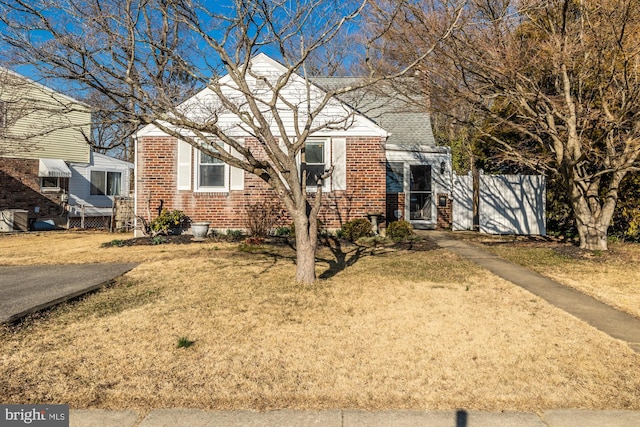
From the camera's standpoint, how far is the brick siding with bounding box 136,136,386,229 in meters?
13.5

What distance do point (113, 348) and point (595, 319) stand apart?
5628 millimetres

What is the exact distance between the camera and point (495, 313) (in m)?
5.66

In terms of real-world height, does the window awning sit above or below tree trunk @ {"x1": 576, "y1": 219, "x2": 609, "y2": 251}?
above

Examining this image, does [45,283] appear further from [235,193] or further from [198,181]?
[235,193]

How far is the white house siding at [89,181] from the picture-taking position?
21.6 meters

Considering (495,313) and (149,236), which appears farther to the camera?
(149,236)

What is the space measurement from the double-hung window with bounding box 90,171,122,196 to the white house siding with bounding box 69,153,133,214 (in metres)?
0.17

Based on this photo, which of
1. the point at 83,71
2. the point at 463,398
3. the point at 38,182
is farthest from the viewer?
the point at 38,182

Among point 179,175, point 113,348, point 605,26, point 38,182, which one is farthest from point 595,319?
point 38,182

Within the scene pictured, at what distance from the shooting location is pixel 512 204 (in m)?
15.3

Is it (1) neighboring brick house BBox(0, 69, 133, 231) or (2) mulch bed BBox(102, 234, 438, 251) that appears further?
(1) neighboring brick house BBox(0, 69, 133, 231)

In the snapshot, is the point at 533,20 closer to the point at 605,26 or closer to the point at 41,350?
the point at 605,26

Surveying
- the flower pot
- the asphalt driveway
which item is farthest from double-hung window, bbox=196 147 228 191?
the asphalt driveway

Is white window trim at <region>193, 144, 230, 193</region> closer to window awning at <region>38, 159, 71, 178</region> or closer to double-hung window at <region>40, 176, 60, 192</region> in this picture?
window awning at <region>38, 159, 71, 178</region>
